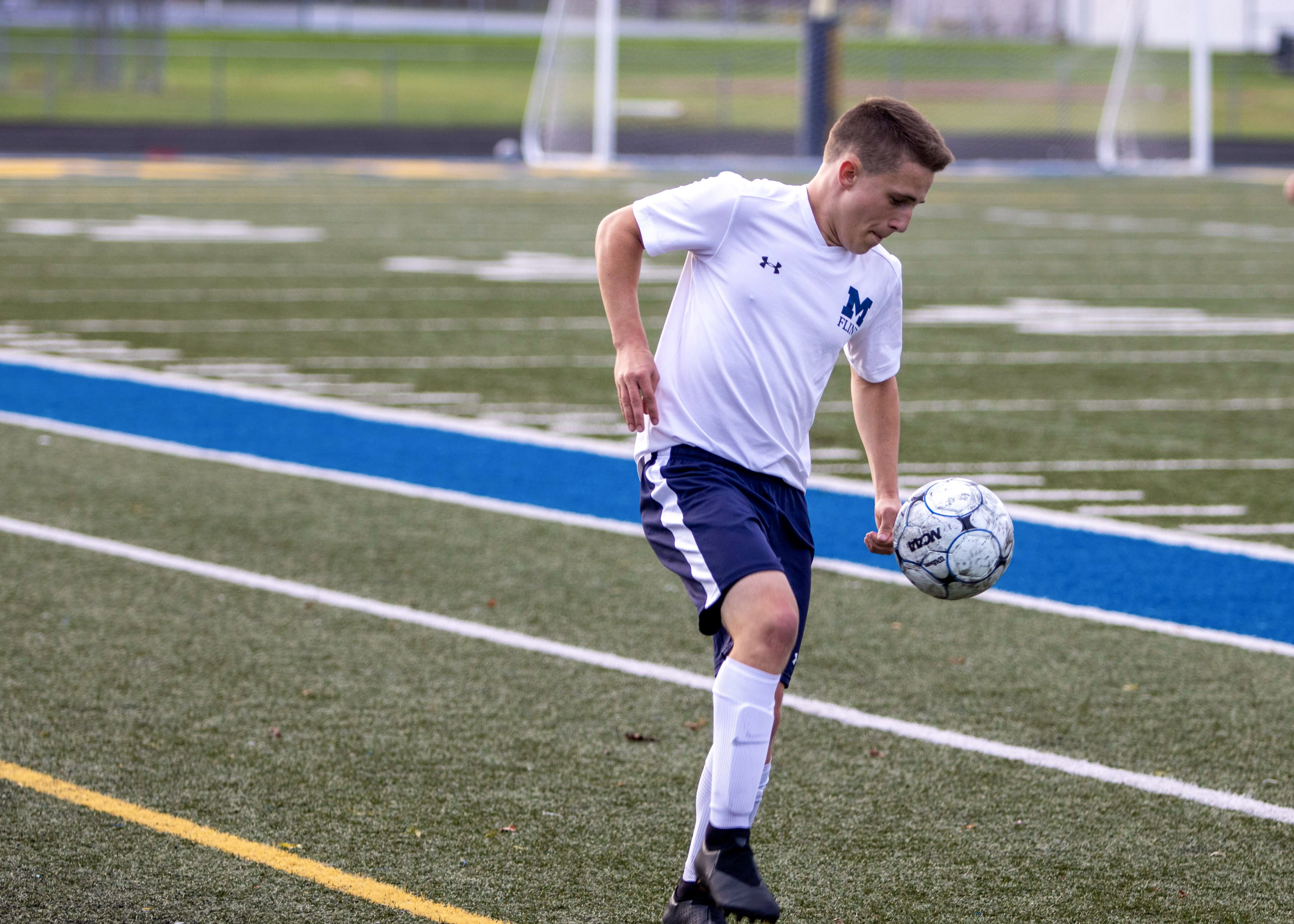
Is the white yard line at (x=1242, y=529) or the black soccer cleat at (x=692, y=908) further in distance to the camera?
the white yard line at (x=1242, y=529)

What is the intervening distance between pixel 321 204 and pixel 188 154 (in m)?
12.4

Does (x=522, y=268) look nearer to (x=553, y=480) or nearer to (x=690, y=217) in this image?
(x=553, y=480)

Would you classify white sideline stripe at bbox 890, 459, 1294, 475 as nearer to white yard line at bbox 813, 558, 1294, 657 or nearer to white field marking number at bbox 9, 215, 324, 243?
white yard line at bbox 813, 558, 1294, 657

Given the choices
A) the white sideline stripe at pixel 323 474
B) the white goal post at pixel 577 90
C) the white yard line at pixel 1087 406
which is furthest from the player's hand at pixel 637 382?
the white goal post at pixel 577 90

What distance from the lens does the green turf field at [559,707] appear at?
425 centimetres

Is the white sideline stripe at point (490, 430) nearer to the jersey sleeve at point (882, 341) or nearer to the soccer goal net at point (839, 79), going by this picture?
the jersey sleeve at point (882, 341)

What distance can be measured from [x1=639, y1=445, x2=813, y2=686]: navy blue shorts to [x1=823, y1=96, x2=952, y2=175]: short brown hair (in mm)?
763

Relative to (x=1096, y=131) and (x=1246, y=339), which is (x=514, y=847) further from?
(x=1096, y=131)

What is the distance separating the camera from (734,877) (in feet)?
12.2

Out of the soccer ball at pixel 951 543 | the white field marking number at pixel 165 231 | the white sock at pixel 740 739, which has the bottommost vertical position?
the white field marking number at pixel 165 231

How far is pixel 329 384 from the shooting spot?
11547 mm

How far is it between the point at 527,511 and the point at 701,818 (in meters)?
4.46

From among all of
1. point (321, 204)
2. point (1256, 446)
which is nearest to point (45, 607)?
point (1256, 446)

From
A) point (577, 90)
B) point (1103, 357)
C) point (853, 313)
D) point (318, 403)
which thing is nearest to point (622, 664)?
point (853, 313)
